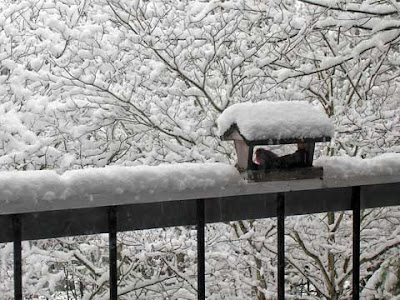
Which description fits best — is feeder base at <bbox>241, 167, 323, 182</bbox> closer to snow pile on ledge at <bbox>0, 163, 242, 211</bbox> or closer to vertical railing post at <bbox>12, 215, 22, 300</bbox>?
snow pile on ledge at <bbox>0, 163, 242, 211</bbox>

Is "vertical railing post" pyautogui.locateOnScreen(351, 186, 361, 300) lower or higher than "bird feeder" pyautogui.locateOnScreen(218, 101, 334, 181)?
lower

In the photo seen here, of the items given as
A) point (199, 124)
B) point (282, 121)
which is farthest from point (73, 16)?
point (282, 121)

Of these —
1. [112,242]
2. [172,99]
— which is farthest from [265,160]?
[172,99]

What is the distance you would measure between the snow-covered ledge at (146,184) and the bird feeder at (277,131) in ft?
0.15

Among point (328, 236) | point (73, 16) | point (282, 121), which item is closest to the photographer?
point (282, 121)

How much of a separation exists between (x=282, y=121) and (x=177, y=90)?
4638 mm

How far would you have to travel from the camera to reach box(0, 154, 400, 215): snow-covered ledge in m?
1.05

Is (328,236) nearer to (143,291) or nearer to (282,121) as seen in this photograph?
(143,291)

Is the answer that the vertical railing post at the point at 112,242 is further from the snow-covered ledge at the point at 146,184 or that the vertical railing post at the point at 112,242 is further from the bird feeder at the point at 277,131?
the bird feeder at the point at 277,131

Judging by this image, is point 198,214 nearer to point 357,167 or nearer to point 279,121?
point 279,121

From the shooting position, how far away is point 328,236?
628cm

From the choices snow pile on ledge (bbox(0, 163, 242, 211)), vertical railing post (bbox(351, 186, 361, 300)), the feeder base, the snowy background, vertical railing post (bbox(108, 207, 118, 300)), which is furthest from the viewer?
the snowy background

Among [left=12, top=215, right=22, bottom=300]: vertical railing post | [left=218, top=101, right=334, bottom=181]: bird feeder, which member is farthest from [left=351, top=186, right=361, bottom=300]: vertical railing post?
[left=12, top=215, right=22, bottom=300]: vertical railing post

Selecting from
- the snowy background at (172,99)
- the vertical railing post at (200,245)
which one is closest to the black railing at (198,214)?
the vertical railing post at (200,245)
